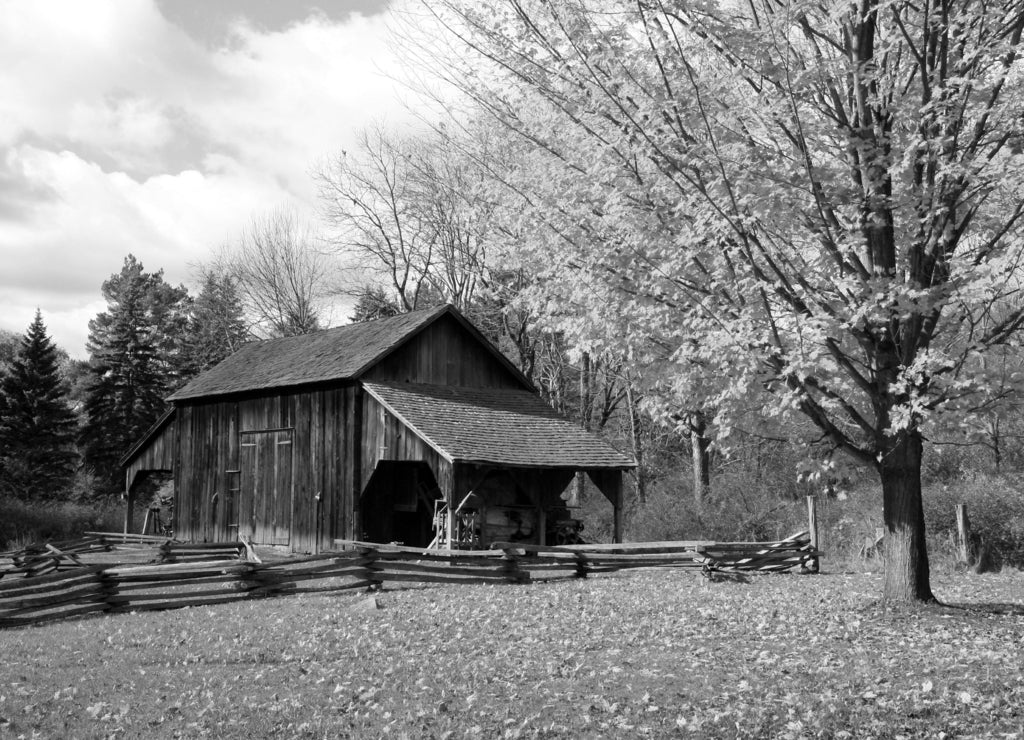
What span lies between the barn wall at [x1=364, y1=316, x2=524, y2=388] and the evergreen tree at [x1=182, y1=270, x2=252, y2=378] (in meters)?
25.4

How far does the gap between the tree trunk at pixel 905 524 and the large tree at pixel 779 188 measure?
0.99 feet

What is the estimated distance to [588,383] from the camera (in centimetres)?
3812

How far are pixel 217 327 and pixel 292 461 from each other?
89.8 feet

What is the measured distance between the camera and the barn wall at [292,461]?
23.2 meters

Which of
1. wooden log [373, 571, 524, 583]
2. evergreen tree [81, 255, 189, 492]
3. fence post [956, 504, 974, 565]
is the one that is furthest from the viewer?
evergreen tree [81, 255, 189, 492]

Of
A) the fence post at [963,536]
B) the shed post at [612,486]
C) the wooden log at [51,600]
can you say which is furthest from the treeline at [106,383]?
the fence post at [963,536]

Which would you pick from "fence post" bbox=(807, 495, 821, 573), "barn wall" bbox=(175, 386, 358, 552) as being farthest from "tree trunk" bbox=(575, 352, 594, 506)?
"fence post" bbox=(807, 495, 821, 573)

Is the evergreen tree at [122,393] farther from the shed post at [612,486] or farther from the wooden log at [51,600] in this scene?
the wooden log at [51,600]

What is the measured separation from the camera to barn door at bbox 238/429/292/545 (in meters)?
24.6

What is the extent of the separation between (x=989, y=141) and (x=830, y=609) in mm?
6192

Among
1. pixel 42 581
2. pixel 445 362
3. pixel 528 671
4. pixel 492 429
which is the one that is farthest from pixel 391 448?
pixel 528 671

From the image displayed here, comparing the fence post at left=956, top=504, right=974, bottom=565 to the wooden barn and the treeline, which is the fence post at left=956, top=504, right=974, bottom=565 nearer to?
the wooden barn

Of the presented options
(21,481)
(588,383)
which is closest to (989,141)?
(588,383)

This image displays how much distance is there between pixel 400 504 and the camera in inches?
936
